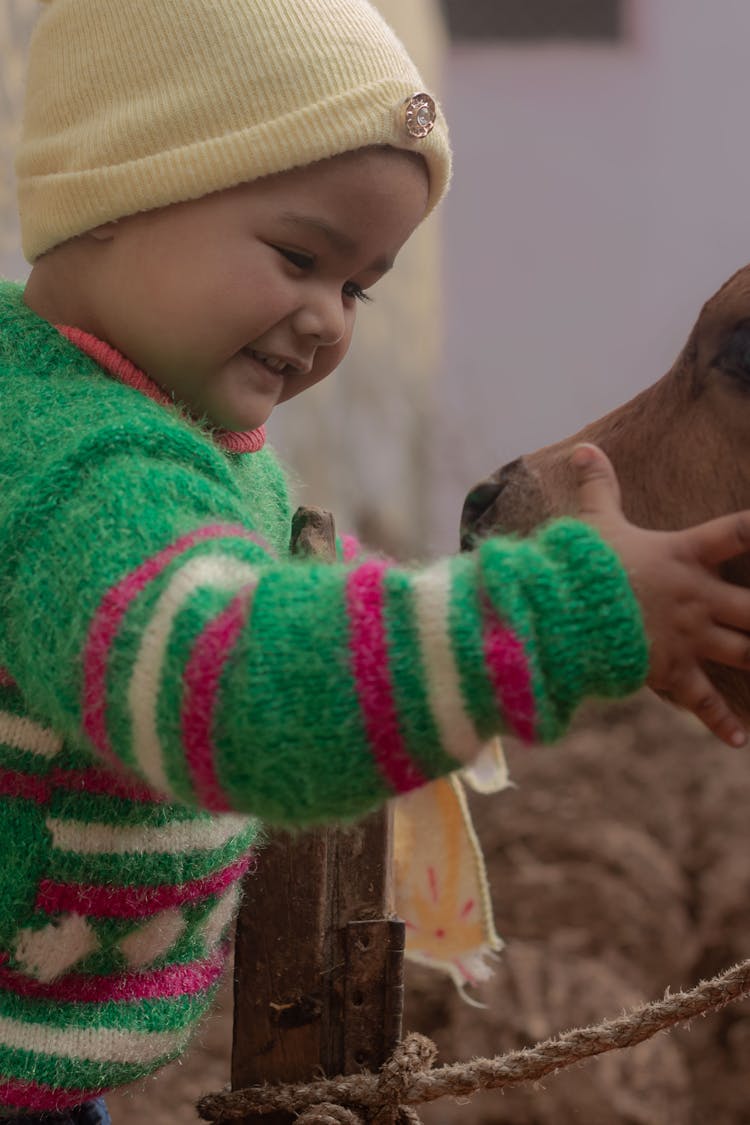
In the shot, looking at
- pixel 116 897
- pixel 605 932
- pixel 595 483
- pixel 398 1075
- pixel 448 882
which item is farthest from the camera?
pixel 605 932

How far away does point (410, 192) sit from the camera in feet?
4.66

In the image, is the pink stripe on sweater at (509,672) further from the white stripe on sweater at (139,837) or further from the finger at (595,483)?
the white stripe on sweater at (139,837)

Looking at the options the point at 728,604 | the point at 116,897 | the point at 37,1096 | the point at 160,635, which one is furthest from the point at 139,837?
the point at 728,604

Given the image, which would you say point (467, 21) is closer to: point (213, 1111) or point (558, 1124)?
point (558, 1124)

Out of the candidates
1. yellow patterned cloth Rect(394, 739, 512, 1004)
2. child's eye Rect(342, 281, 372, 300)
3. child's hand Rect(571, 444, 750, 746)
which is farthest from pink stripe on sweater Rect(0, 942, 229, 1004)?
child's eye Rect(342, 281, 372, 300)

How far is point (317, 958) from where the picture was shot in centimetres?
149

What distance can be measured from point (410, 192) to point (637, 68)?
5915 millimetres

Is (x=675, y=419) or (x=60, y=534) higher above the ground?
(x=60, y=534)

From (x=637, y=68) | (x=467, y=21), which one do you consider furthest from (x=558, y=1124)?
(x=467, y=21)

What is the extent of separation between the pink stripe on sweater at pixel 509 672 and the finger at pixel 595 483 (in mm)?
220

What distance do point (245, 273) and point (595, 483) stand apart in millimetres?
409

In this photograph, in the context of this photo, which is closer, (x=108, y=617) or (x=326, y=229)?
(x=108, y=617)

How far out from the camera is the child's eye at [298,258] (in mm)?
1350

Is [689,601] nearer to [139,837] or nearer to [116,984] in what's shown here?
[139,837]
